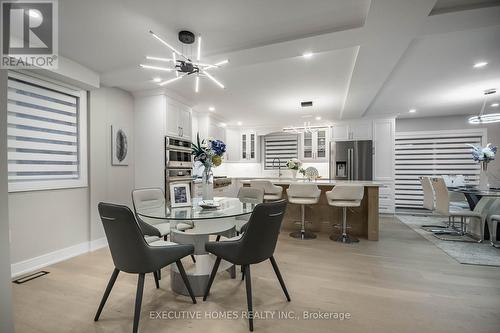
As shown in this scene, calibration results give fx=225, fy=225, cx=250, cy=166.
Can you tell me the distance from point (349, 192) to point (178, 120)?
10.7 feet

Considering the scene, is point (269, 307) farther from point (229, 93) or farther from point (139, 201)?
point (229, 93)

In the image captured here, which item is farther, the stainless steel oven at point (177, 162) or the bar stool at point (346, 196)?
the stainless steel oven at point (177, 162)

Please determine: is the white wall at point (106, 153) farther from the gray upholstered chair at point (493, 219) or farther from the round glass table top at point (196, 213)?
the gray upholstered chair at point (493, 219)

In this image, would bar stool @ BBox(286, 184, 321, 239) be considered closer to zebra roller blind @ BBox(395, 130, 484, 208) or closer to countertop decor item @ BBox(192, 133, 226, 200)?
countertop decor item @ BBox(192, 133, 226, 200)

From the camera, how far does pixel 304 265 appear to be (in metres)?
2.77

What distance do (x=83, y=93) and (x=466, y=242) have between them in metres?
6.34

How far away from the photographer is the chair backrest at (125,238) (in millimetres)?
1537

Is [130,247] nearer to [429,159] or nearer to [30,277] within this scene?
[30,277]

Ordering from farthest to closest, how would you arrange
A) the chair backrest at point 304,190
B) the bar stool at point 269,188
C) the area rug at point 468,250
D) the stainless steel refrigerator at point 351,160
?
the stainless steel refrigerator at point 351,160
the bar stool at point 269,188
the chair backrest at point 304,190
the area rug at point 468,250

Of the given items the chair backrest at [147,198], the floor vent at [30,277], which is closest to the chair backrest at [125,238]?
the chair backrest at [147,198]

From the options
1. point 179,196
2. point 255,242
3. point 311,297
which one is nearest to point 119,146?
point 179,196

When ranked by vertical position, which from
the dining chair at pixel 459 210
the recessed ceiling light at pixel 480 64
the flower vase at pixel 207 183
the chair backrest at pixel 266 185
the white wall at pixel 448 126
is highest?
the recessed ceiling light at pixel 480 64

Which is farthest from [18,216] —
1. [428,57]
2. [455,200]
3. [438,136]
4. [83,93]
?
[438,136]

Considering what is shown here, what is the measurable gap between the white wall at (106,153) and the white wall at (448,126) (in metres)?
6.76
